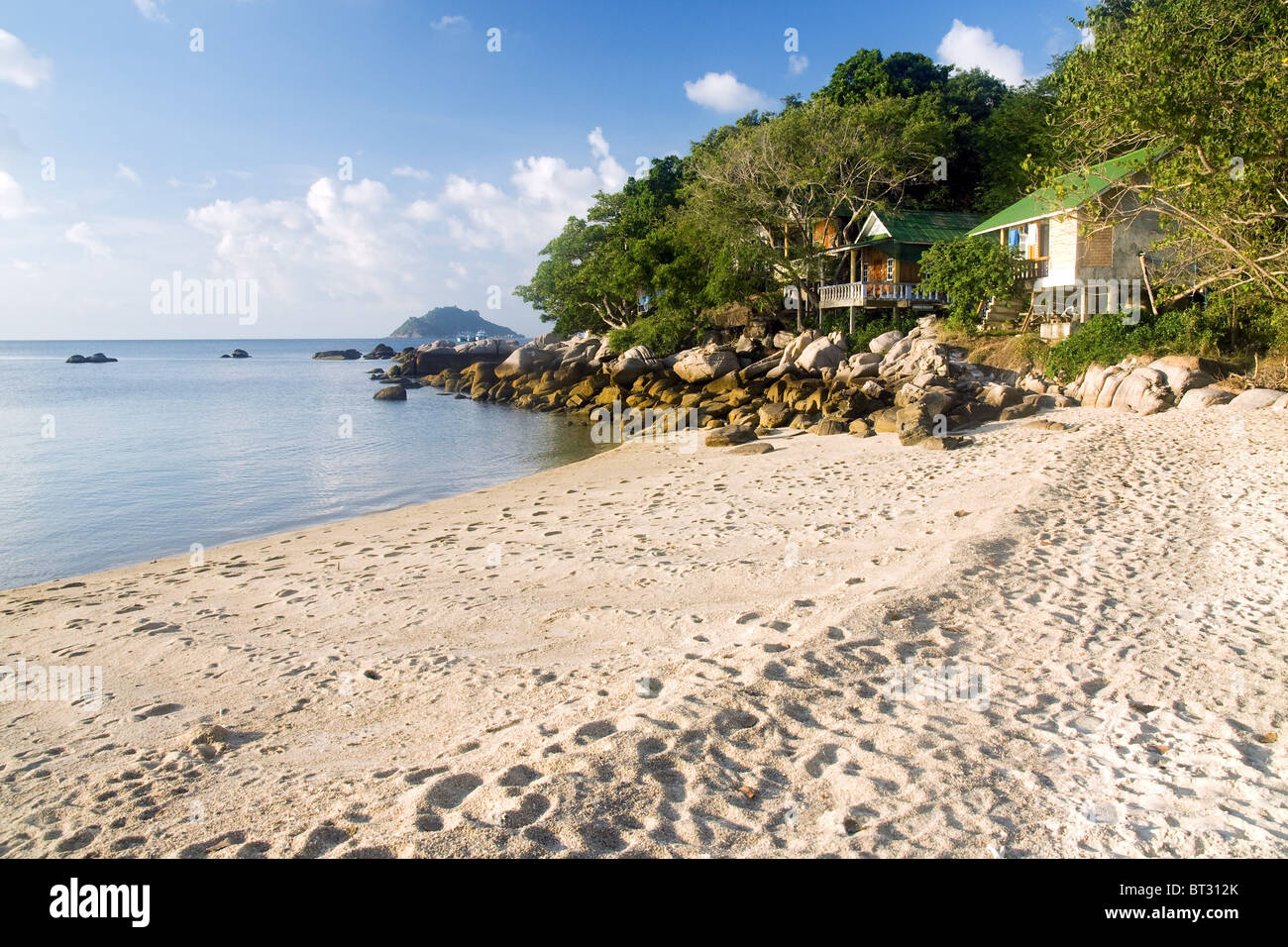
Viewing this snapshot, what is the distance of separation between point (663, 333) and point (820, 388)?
14175mm

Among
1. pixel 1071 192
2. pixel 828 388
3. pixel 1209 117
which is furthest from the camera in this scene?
pixel 828 388

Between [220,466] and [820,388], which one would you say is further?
[820,388]

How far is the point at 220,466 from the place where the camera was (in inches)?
870

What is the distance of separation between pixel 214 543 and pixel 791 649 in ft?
38.0

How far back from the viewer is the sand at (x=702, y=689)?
13.8 ft

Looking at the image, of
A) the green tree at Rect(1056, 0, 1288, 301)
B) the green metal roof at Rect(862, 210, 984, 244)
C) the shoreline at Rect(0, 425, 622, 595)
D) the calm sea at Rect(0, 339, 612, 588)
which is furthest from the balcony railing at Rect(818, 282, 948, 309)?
the shoreline at Rect(0, 425, 622, 595)

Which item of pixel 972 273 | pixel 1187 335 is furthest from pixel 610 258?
pixel 1187 335

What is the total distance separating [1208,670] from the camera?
6035 mm

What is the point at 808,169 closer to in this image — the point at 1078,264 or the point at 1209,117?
the point at 1078,264

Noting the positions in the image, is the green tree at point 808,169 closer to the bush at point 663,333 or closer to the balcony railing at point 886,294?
the balcony railing at point 886,294

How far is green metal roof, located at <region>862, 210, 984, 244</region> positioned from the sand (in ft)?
81.6

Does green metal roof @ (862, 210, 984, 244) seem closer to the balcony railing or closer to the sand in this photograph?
the balcony railing

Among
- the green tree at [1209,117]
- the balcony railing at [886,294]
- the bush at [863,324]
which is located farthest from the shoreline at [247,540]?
the balcony railing at [886,294]
